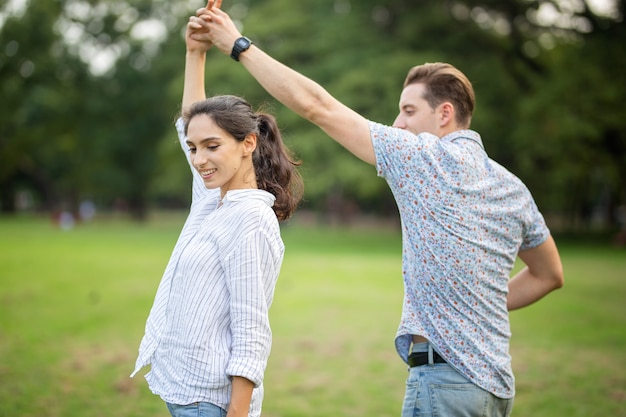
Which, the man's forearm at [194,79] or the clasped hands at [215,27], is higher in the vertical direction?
the clasped hands at [215,27]

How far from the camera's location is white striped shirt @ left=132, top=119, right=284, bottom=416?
2248 mm

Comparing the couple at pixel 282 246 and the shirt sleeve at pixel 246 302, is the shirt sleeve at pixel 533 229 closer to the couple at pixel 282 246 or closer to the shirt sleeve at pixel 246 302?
the couple at pixel 282 246

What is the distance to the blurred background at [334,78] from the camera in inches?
1017

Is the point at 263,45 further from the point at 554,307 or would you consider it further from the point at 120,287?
the point at 554,307

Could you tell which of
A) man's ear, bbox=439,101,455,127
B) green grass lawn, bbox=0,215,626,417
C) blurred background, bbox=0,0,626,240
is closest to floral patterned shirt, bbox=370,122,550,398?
man's ear, bbox=439,101,455,127

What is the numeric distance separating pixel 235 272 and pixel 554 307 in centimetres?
1071

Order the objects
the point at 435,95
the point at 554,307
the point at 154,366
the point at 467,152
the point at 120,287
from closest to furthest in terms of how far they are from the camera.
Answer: the point at 154,366 → the point at 467,152 → the point at 435,95 → the point at 554,307 → the point at 120,287

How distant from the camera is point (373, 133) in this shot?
2.46 m

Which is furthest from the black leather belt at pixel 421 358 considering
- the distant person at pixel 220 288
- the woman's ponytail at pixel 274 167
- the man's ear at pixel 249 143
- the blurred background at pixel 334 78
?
the blurred background at pixel 334 78

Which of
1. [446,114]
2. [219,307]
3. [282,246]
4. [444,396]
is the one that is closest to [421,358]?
[444,396]

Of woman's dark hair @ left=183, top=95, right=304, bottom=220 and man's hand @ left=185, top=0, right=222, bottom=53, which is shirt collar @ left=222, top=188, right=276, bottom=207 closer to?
woman's dark hair @ left=183, top=95, right=304, bottom=220

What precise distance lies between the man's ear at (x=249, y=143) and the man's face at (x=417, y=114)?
2.01 ft

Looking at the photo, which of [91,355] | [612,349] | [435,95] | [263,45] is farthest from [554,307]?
[263,45]

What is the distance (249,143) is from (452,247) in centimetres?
82
